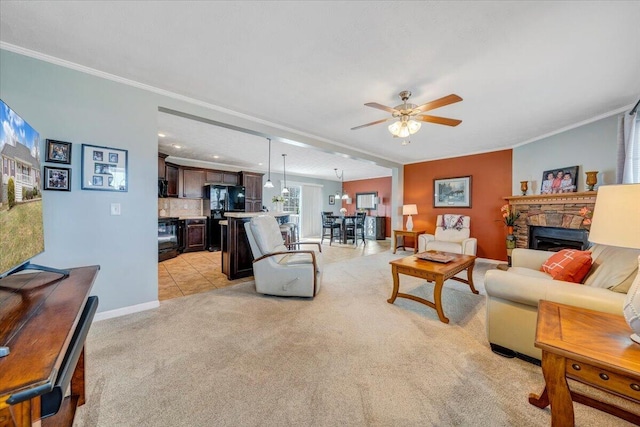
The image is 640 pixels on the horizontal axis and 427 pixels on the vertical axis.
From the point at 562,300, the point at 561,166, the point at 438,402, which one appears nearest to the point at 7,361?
the point at 438,402

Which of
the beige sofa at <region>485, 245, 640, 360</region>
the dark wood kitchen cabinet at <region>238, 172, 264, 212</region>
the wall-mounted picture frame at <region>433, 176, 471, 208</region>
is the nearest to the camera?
the beige sofa at <region>485, 245, 640, 360</region>

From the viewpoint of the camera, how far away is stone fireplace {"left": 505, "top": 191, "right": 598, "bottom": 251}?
334 cm

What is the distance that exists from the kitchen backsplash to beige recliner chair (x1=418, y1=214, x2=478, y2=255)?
5.72 meters

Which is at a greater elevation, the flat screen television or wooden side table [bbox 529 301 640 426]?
the flat screen television

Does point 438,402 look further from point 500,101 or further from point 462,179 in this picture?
point 462,179

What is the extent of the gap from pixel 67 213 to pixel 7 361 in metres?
2.13

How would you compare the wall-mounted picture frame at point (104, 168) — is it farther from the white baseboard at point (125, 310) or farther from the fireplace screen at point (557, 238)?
the fireplace screen at point (557, 238)

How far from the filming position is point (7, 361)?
24.0 inches

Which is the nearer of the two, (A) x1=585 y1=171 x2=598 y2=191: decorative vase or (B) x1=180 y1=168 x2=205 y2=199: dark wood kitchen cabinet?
(A) x1=585 y1=171 x2=598 y2=191: decorative vase

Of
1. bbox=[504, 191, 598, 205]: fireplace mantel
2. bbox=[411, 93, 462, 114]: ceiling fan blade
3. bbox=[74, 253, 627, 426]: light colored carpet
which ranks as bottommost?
bbox=[74, 253, 627, 426]: light colored carpet

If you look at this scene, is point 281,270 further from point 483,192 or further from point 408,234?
point 483,192

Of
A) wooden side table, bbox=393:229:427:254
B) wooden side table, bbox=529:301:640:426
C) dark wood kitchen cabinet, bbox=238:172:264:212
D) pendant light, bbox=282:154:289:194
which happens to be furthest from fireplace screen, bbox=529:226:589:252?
dark wood kitchen cabinet, bbox=238:172:264:212

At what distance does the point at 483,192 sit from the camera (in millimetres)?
5047

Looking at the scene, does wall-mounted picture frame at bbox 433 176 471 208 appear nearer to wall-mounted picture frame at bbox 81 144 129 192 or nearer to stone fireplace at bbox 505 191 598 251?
stone fireplace at bbox 505 191 598 251
